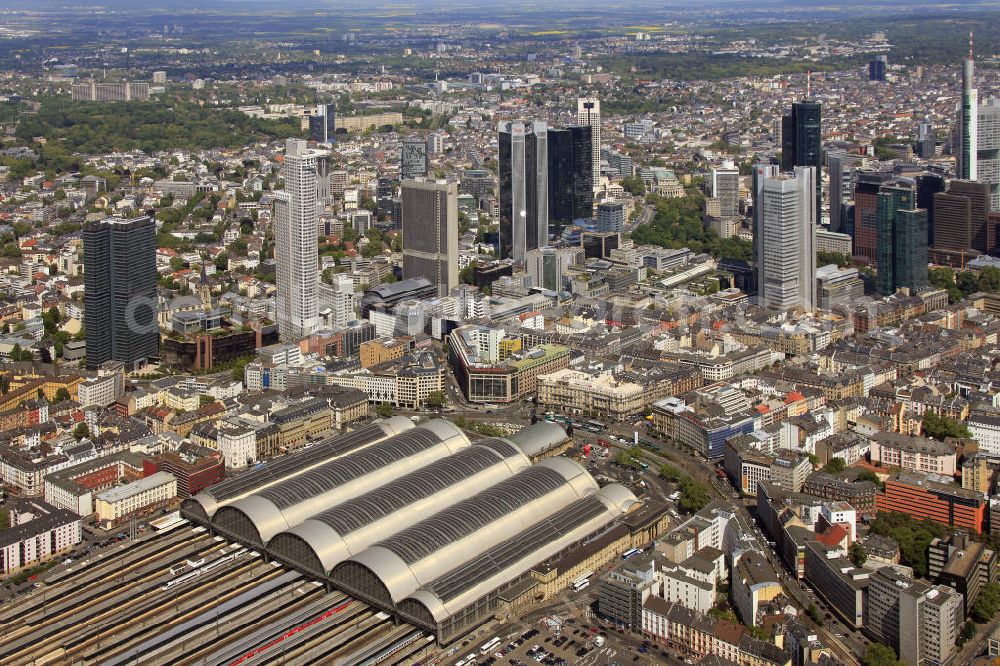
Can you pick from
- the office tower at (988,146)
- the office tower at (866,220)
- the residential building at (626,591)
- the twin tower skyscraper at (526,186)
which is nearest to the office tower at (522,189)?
the twin tower skyscraper at (526,186)

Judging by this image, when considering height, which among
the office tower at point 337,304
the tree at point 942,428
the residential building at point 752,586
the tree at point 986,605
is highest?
the office tower at point 337,304

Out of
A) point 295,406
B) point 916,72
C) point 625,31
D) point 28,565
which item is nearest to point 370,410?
point 295,406

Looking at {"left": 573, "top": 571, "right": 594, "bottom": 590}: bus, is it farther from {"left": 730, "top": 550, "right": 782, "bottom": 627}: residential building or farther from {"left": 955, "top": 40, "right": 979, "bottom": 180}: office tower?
{"left": 955, "top": 40, "right": 979, "bottom": 180}: office tower

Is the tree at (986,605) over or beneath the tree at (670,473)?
beneath

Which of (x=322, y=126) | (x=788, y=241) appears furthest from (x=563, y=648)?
(x=322, y=126)

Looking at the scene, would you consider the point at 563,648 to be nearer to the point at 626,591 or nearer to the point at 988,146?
the point at 626,591

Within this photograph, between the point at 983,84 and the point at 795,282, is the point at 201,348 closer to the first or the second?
the point at 795,282

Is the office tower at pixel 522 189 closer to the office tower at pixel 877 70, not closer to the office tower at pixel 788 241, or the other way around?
the office tower at pixel 788 241
